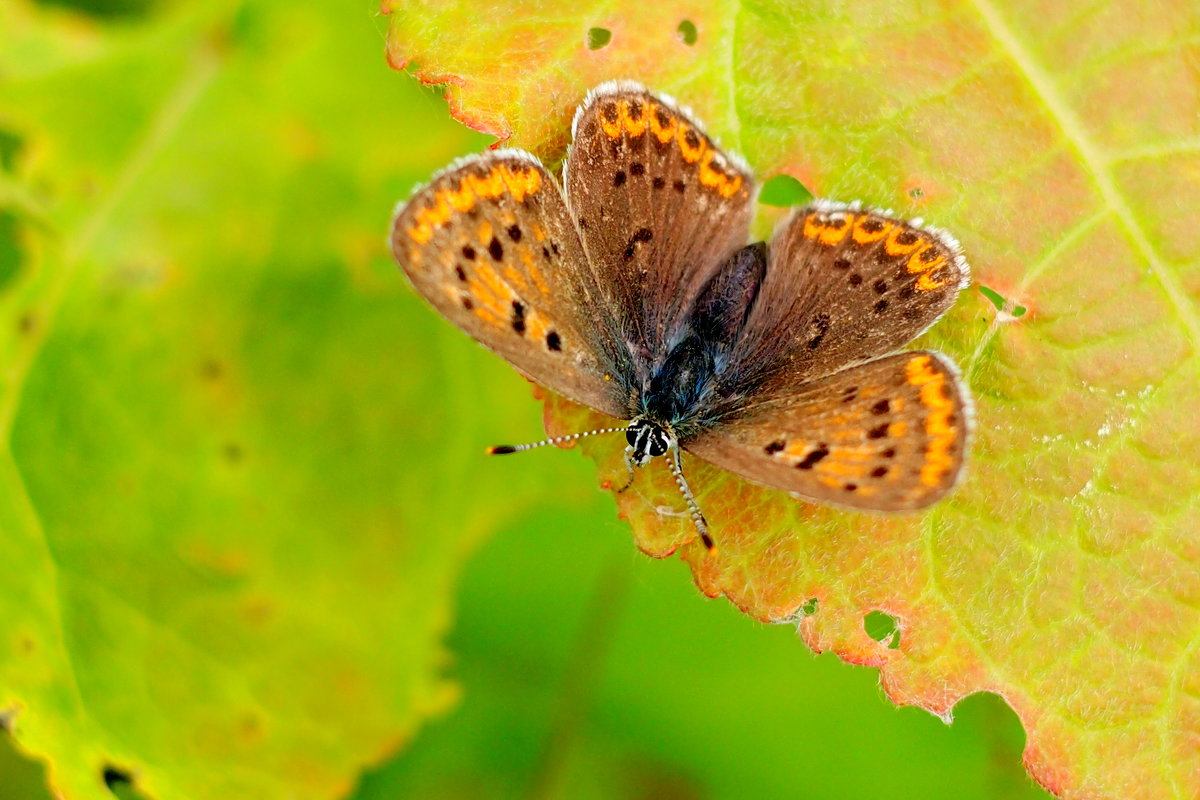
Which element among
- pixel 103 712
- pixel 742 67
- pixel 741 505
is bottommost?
pixel 103 712

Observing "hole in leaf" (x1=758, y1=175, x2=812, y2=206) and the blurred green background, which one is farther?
the blurred green background

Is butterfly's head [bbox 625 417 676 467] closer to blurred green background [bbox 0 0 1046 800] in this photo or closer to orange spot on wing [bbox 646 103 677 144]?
orange spot on wing [bbox 646 103 677 144]

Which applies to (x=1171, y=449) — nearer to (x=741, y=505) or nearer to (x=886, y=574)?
(x=886, y=574)

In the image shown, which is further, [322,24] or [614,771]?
[322,24]

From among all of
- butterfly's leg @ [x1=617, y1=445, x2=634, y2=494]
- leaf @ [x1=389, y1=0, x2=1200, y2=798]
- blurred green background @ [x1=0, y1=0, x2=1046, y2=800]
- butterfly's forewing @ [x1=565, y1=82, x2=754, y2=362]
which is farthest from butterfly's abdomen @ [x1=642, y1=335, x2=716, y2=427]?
blurred green background @ [x1=0, y1=0, x2=1046, y2=800]

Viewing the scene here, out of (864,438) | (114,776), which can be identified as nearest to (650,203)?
(864,438)

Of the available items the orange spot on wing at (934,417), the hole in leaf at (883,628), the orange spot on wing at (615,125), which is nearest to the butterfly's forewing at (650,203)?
the orange spot on wing at (615,125)

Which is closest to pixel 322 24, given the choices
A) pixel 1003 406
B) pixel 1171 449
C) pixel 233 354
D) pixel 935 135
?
pixel 233 354
